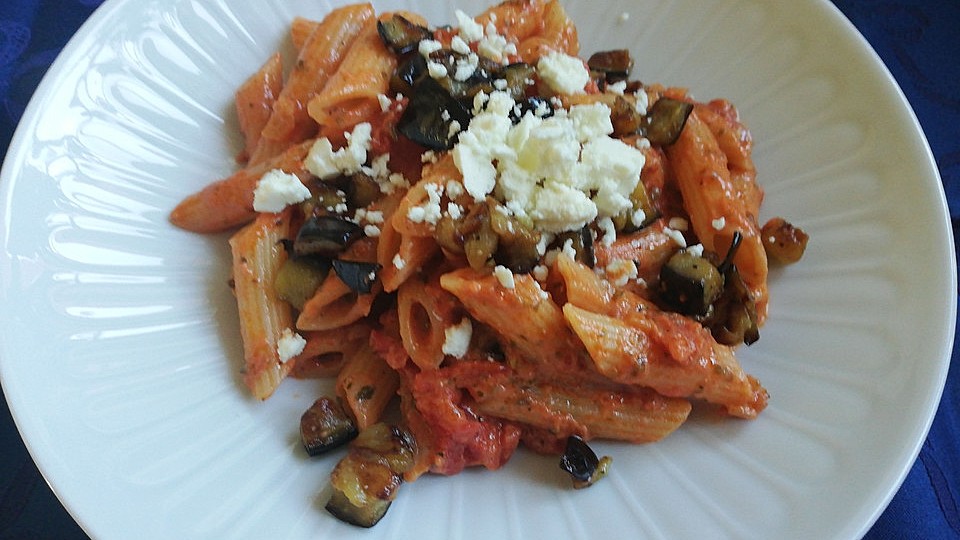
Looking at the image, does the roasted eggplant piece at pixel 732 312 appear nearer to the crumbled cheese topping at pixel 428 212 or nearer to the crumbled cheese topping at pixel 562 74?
the crumbled cheese topping at pixel 562 74

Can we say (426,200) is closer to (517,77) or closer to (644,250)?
(517,77)

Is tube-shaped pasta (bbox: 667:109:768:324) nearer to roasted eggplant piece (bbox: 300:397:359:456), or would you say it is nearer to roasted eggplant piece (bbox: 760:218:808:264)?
roasted eggplant piece (bbox: 760:218:808:264)

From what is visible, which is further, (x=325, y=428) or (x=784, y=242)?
(x=784, y=242)

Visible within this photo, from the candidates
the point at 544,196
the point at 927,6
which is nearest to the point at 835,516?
the point at 544,196

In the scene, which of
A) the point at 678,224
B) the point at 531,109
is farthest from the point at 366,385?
the point at 678,224

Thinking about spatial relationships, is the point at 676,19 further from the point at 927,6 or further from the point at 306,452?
the point at 306,452

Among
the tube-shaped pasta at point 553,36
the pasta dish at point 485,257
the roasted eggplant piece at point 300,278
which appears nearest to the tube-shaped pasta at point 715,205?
the pasta dish at point 485,257

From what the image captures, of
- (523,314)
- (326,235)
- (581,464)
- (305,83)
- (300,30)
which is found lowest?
(300,30)
